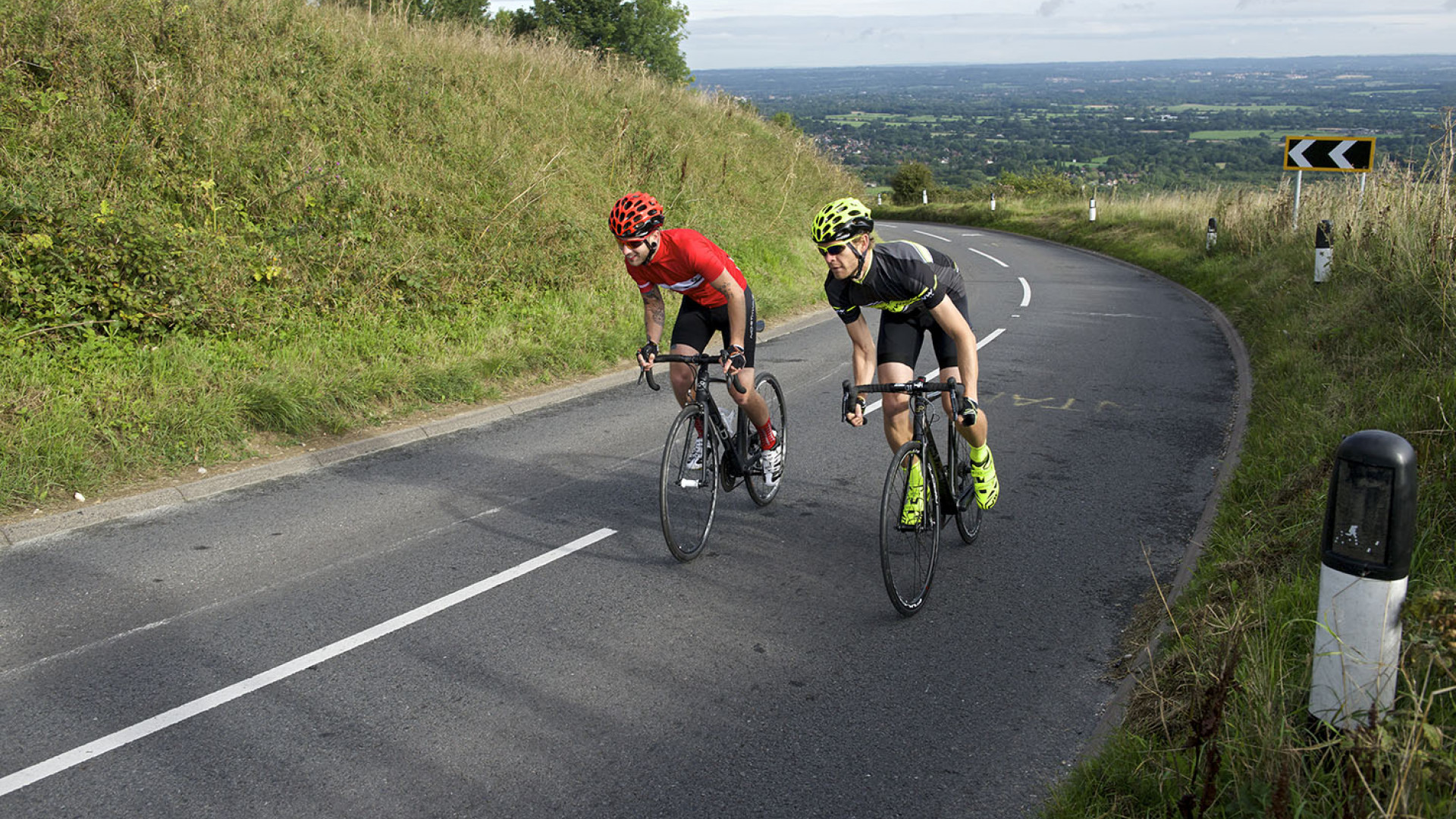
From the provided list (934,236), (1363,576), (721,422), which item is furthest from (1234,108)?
(1363,576)

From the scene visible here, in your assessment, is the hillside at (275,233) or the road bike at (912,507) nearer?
the road bike at (912,507)

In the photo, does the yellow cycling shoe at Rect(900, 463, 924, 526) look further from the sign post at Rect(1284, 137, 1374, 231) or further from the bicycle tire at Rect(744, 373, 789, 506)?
the sign post at Rect(1284, 137, 1374, 231)

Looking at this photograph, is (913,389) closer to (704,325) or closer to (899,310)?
(899,310)

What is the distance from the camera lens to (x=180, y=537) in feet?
21.1

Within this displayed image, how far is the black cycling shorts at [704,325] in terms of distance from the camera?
6.61 metres

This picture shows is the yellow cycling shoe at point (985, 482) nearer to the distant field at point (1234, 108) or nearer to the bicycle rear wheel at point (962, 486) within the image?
the bicycle rear wheel at point (962, 486)

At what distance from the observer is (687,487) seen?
6.12m

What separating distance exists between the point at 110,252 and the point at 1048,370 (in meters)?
9.60

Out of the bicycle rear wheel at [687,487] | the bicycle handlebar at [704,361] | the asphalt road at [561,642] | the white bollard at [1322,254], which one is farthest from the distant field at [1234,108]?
the bicycle rear wheel at [687,487]

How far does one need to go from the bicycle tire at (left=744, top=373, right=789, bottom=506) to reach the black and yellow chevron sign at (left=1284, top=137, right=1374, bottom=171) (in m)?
12.9

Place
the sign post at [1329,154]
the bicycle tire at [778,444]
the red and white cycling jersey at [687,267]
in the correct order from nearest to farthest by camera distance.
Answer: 1. the red and white cycling jersey at [687,267]
2. the bicycle tire at [778,444]
3. the sign post at [1329,154]

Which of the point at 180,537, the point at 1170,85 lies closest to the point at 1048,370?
the point at 180,537

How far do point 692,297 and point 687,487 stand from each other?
130 centimetres

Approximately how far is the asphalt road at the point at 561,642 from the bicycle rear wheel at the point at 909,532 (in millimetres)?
183
